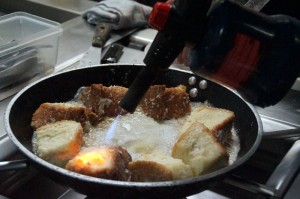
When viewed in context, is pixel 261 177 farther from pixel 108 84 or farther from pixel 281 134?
pixel 108 84

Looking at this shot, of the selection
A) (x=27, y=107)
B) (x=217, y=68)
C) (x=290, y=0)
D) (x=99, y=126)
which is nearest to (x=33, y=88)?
(x=27, y=107)

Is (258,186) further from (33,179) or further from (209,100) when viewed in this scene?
(33,179)

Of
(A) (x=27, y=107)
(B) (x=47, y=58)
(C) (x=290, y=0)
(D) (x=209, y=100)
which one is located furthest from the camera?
(C) (x=290, y=0)

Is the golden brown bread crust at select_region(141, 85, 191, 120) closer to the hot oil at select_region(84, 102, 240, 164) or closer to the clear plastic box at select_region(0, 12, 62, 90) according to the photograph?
the hot oil at select_region(84, 102, 240, 164)

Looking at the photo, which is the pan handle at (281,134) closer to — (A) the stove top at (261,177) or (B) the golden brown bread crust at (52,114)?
(A) the stove top at (261,177)

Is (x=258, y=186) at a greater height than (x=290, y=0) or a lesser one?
lesser
